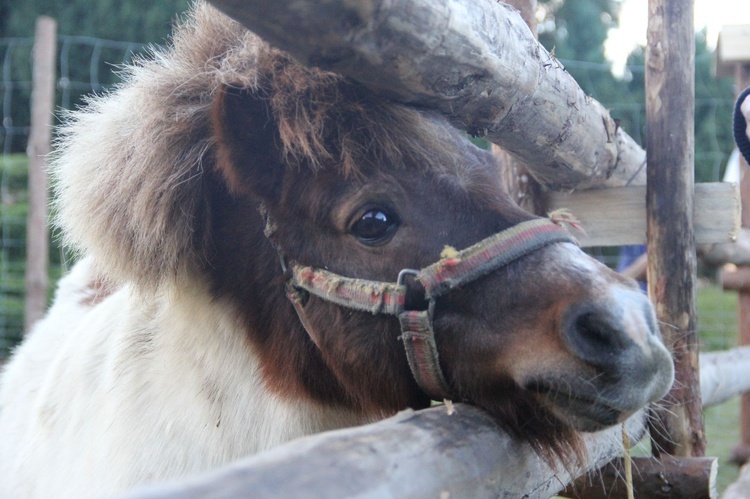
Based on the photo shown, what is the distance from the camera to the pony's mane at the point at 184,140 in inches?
67.0

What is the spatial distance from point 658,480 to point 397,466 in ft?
5.13

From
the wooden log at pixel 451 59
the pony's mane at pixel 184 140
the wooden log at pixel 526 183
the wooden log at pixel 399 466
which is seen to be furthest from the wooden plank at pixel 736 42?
the wooden log at pixel 399 466

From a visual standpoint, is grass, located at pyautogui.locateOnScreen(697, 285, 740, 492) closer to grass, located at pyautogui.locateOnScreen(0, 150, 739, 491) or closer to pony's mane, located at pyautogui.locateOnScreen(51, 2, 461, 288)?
grass, located at pyautogui.locateOnScreen(0, 150, 739, 491)

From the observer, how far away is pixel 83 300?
9.78 feet

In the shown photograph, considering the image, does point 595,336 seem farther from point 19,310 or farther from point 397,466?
point 19,310

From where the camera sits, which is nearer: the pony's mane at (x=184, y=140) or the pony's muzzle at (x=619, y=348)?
the pony's muzzle at (x=619, y=348)

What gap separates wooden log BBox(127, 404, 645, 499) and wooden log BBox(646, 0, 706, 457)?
905mm

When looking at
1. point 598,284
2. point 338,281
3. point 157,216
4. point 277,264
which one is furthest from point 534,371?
point 157,216

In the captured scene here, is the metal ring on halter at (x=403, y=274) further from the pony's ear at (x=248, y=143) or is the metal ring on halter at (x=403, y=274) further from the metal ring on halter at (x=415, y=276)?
the pony's ear at (x=248, y=143)

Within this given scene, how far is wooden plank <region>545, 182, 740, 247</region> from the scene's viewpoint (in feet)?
7.88

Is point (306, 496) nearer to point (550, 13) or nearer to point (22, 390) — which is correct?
point (22, 390)

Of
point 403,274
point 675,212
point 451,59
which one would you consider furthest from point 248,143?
point 675,212

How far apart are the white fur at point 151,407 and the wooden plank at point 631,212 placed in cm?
126

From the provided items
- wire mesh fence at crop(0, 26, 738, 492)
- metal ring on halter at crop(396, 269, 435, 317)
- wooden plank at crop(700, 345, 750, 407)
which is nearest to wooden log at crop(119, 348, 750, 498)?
metal ring on halter at crop(396, 269, 435, 317)
